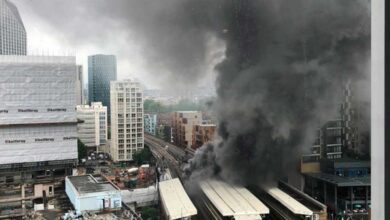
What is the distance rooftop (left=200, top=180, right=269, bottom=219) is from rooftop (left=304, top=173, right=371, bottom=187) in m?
0.75

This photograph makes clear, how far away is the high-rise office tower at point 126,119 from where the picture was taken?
13.0ft

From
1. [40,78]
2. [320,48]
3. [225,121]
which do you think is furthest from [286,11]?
[40,78]

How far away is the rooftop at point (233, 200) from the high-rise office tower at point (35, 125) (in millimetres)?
1392

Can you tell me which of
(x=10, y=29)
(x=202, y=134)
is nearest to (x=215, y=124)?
(x=202, y=134)

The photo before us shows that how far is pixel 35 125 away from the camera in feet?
12.9

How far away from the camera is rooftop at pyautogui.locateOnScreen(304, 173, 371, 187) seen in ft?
12.8

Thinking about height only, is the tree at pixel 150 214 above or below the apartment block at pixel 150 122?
below

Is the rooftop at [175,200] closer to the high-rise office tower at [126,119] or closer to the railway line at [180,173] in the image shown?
the railway line at [180,173]

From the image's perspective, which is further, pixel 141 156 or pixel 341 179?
pixel 341 179

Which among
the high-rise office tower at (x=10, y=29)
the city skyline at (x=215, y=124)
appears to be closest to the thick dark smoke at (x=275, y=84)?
the city skyline at (x=215, y=124)

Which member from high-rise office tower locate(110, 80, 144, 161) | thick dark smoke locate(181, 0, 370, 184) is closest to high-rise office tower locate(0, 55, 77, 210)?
high-rise office tower locate(110, 80, 144, 161)

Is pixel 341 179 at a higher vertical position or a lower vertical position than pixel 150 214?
higher

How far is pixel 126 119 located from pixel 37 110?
84 cm

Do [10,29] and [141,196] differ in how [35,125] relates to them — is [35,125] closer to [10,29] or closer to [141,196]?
[10,29]
